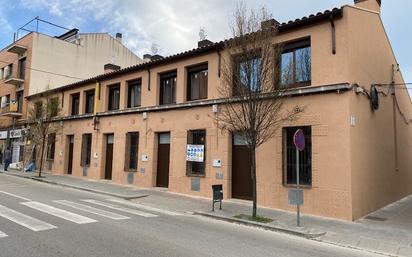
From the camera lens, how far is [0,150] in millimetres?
34156

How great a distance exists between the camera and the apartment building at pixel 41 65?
30578mm

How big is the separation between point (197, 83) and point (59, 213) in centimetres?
859

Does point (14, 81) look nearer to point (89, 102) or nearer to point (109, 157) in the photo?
point (89, 102)

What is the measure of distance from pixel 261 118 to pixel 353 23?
4.73 metres

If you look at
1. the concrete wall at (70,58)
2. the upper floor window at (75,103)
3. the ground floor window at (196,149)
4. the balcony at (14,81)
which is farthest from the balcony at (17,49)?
the ground floor window at (196,149)

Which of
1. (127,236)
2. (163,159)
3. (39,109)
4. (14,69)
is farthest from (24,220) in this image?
(14,69)

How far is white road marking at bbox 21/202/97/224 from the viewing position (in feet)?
29.9

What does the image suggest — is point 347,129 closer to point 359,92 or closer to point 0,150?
point 359,92

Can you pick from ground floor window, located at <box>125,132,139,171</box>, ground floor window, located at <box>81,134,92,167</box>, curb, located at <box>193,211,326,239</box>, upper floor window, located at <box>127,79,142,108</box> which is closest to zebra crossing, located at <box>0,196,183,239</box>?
curb, located at <box>193,211,326,239</box>

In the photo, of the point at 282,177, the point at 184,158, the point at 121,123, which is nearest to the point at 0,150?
the point at 121,123

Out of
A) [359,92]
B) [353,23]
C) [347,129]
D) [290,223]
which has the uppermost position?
[353,23]

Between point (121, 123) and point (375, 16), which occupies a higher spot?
point (375, 16)

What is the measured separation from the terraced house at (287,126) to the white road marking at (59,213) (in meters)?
6.19

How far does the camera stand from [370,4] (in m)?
14.6
